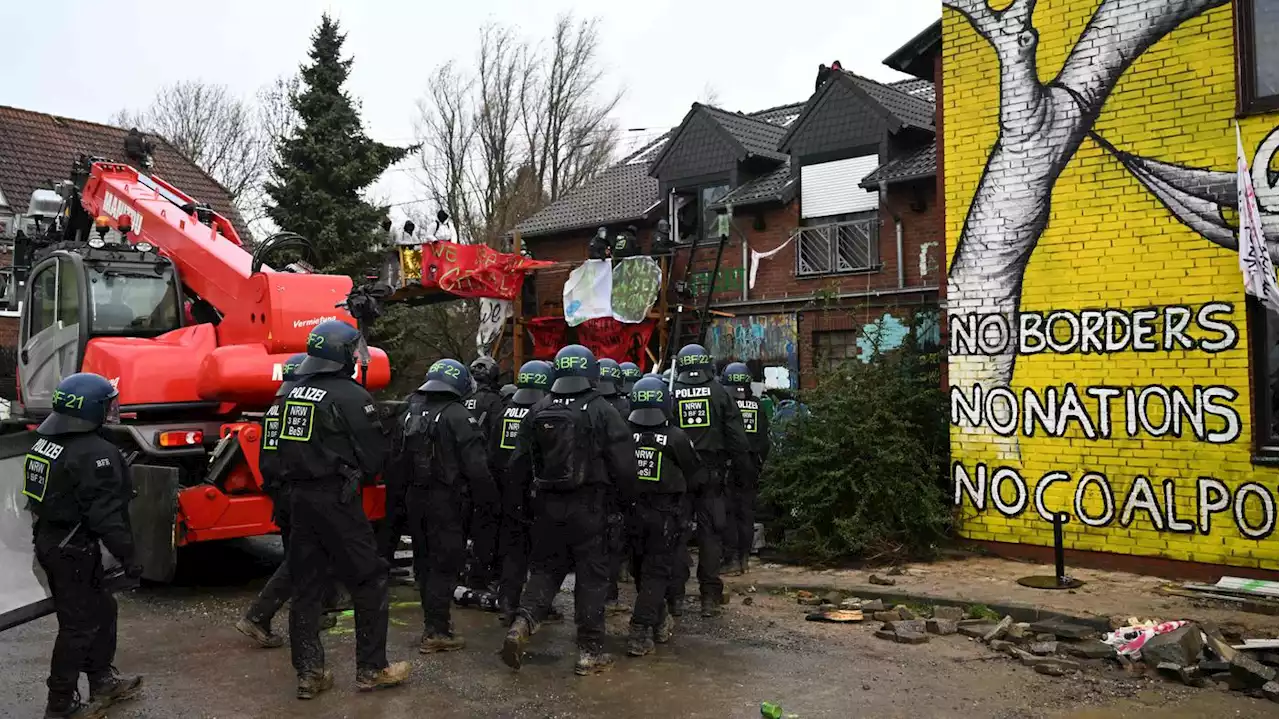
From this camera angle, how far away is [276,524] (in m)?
7.47

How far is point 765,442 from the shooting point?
34.6ft

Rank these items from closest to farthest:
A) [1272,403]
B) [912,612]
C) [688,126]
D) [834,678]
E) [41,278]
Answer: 1. [834,678]
2. [912,612]
3. [1272,403]
4. [41,278]
5. [688,126]

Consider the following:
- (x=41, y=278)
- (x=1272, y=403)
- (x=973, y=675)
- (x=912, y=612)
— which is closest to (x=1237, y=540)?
(x=1272, y=403)

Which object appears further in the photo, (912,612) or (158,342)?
(158,342)

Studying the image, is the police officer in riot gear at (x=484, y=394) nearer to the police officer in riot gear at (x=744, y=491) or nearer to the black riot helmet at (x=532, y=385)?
the black riot helmet at (x=532, y=385)

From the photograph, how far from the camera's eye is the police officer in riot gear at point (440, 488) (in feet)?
24.7

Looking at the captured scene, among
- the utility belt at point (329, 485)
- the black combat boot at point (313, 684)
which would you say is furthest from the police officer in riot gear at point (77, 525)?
the black combat boot at point (313, 684)

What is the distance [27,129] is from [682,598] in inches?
990

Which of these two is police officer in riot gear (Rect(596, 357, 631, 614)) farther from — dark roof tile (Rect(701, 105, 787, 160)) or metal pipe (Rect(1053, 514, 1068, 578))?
dark roof tile (Rect(701, 105, 787, 160))

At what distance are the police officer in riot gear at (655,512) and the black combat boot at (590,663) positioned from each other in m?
0.41

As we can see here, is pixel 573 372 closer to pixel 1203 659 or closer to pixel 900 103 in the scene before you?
pixel 1203 659

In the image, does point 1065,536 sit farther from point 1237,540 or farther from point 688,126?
point 688,126

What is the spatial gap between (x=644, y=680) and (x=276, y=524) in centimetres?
297

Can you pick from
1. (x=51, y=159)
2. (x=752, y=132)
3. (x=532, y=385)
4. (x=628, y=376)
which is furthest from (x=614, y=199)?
(x=51, y=159)
